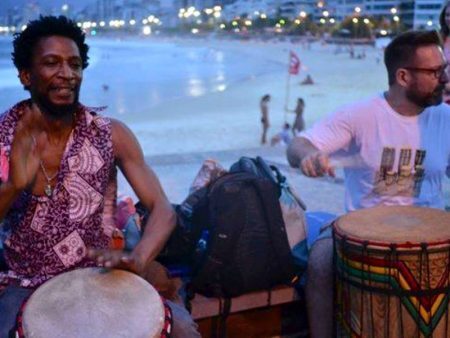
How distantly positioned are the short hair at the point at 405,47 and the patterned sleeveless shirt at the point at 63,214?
141cm

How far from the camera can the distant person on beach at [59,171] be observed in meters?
2.71

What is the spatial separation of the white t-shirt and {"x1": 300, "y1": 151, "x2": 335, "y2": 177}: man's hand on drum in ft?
1.08

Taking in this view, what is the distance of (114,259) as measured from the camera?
237 cm

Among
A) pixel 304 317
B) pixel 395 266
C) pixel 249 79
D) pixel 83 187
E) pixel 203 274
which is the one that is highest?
pixel 83 187

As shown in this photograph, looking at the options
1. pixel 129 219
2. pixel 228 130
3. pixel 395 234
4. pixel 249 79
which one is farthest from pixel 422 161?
pixel 249 79

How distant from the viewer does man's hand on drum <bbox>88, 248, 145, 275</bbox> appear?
2344 millimetres

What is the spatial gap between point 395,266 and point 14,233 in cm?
141

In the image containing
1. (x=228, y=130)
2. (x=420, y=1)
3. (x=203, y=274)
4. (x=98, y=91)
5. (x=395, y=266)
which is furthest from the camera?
(x=420, y=1)

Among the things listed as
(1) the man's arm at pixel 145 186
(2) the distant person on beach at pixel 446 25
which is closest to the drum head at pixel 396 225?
(1) the man's arm at pixel 145 186

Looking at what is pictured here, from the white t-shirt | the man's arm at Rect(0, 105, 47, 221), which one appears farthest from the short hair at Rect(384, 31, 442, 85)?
the man's arm at Rect(0, 105, 47, 221)

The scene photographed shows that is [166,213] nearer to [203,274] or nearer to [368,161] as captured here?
[203,274]

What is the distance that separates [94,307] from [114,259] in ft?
0.63

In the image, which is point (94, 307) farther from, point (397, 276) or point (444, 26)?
point (444, 26)

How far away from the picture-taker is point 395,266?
259 cm
